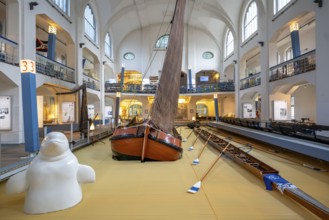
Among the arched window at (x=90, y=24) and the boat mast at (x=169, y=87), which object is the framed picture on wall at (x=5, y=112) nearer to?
the boat mast at (x=169, y=87)

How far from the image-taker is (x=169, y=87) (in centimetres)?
604

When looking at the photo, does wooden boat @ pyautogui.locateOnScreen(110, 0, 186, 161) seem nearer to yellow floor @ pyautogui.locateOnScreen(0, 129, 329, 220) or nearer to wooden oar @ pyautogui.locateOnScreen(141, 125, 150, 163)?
wooden oar @ pyautogui.locateOnScreen(141, 125, 150, 163)

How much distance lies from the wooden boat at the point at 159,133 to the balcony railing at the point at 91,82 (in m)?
10.4

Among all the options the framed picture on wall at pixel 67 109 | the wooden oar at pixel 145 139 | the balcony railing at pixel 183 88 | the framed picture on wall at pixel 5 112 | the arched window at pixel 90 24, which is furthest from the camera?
the balcony railing at pixel 183 88

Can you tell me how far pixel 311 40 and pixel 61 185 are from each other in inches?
724

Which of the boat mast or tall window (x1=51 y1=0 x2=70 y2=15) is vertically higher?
tall window (x1=51 y1=0 x2=70 y2=15)

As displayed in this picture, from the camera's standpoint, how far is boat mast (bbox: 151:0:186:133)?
5734mm

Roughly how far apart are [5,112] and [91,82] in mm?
8839

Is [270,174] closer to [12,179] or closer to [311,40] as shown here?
[12,179]

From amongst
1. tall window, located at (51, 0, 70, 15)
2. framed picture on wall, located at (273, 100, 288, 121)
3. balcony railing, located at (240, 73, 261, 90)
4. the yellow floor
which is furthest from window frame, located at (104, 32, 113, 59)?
the yellow floor

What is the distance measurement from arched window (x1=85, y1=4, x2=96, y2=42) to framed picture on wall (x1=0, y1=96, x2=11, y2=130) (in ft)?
31.1

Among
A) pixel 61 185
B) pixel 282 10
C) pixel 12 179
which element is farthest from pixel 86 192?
pixel 282 10

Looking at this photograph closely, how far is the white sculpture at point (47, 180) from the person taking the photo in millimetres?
2461

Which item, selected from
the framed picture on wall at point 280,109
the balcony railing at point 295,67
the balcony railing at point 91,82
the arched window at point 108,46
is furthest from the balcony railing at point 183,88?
the framed picture on wall at point 280,109
